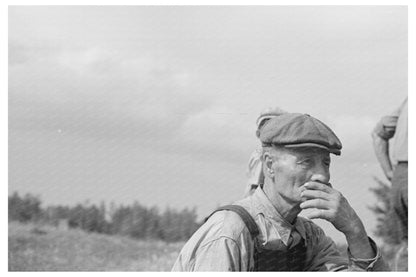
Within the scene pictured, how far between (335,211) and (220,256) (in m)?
0.29

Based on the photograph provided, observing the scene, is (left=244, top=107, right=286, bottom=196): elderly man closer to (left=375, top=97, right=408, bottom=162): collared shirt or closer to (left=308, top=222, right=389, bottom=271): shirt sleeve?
(left=308, top=222, right=389, bottom=271): shirt sleeve

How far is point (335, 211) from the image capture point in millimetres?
1705

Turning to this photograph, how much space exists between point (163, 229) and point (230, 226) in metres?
3.42

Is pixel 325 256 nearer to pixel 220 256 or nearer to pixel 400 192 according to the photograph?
pixel 220 256

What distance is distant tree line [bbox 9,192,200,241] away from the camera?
4.54 meters

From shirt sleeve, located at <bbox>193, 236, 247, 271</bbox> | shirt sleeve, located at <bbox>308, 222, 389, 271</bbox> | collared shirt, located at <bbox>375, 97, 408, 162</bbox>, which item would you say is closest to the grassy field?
collared shirt, located at <bbox>375, 97, 408, 162</bbox>

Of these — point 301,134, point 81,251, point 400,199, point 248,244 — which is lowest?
point 81,251

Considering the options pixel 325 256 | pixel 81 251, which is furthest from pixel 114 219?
pixel 325 256

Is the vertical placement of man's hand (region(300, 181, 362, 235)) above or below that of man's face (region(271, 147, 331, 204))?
below

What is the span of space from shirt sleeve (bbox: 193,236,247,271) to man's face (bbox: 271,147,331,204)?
0.21 m

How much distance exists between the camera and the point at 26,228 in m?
5.00

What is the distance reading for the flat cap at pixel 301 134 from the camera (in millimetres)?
1763

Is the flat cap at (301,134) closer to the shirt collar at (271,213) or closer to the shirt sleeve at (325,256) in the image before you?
the shirt collar at (271,213)
